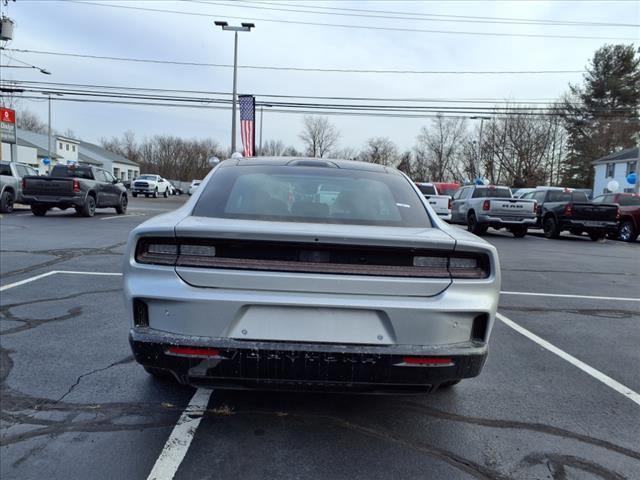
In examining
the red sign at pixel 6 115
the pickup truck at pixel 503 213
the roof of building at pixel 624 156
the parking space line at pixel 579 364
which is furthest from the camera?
the roof of building at pixel 624 156

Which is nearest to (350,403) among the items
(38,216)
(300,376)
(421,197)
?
(300,376)

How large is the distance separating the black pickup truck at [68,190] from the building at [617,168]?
38.6 meters

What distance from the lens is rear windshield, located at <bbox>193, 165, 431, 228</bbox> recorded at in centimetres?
285

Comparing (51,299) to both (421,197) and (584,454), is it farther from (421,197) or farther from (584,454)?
(584,454)

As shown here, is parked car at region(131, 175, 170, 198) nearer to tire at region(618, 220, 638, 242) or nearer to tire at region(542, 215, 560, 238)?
tire at region(542, 215, 560, 238)

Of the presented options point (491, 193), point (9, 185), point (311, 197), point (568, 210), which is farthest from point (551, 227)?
point (9, 185)

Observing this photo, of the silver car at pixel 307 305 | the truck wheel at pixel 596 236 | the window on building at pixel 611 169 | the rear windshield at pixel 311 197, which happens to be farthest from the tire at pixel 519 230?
the window on building at pixel 611 169

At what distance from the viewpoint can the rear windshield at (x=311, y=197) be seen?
2848mm

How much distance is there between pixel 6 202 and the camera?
51.9ft

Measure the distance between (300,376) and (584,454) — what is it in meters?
1.68

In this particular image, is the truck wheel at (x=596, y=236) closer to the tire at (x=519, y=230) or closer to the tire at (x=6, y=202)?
the tire at (x=519, y=230)

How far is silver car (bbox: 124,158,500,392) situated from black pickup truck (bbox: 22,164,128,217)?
14759 mm

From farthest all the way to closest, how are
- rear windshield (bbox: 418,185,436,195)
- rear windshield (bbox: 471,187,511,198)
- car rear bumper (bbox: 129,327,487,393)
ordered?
1. rear windshield (bbox: 418,185,436,195)
2. rear windshield (bbox: 471,187,511,198)
3. car rear bumper (bbox: 129,327,487,393)

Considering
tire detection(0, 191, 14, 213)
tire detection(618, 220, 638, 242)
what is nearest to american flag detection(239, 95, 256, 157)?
tire detection(0, 191, 14, 213)
